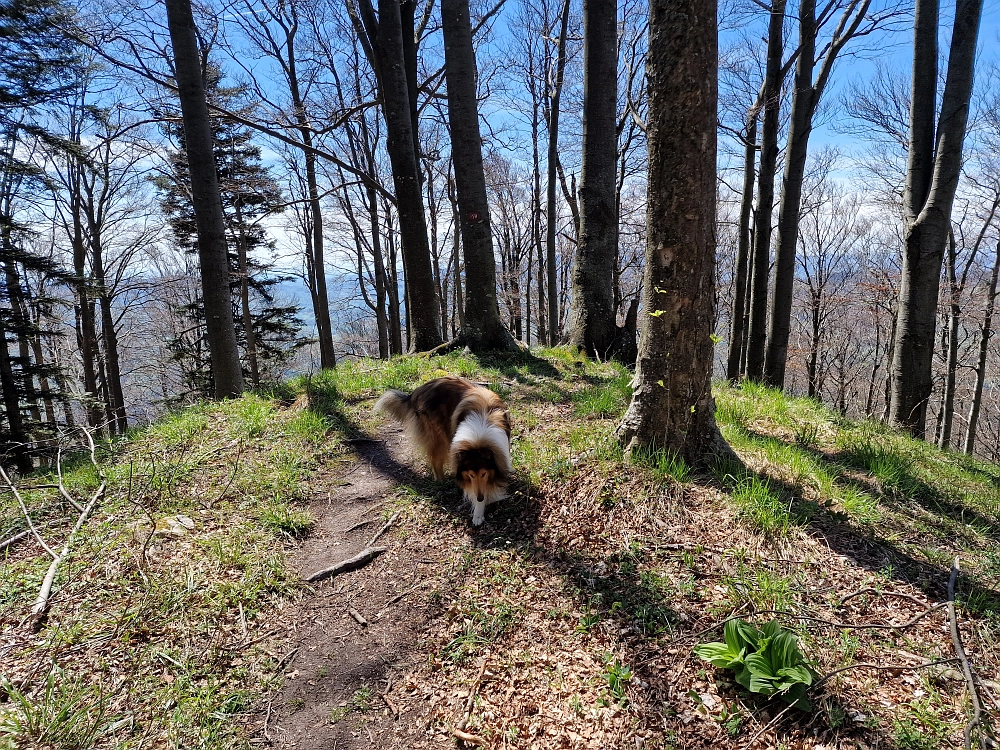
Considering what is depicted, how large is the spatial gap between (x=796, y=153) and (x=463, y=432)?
872 centimetres

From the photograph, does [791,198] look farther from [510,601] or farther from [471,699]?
[471,699]

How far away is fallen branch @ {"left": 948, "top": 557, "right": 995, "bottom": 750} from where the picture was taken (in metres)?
1.73

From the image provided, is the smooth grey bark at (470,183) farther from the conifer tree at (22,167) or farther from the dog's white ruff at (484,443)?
the conifer tree at (22,167)

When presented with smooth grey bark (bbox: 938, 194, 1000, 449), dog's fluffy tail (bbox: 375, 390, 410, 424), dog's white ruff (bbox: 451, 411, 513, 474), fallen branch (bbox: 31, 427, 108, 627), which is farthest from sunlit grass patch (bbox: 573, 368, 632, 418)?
smooth grey bark (bbox: 938, 194, 1000, 449)

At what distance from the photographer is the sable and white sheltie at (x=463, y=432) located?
147 inches

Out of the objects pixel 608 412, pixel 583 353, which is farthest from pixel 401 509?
pixel 583 353

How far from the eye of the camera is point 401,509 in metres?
4.10

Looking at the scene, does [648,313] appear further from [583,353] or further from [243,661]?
[583,353]

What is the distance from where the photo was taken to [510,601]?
2979mm

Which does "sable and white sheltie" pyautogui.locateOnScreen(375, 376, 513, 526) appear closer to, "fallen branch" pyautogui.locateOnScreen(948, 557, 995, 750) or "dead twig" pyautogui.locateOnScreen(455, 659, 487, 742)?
"dead twig" pyautogui.locateOnScreen(455, 659, 487, 742)

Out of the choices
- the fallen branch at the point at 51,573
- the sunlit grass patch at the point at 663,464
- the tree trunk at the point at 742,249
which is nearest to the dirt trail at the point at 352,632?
the fallen branch at the point at 51,573

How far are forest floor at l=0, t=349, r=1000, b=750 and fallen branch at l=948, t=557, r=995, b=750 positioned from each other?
7 centimetres

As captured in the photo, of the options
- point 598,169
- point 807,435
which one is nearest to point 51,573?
point 807,435

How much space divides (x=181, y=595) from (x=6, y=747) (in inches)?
39.5
